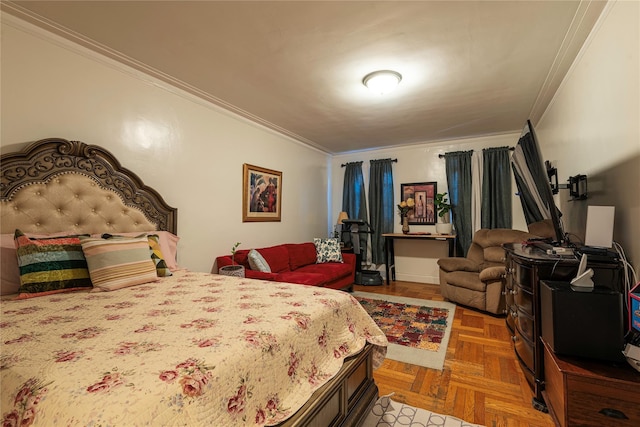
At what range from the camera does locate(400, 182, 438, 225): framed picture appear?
5.03 m

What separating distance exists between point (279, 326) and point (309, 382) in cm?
30

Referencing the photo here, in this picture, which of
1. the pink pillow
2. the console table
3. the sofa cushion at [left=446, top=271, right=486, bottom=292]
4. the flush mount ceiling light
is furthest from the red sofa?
the flush mount ceiling light

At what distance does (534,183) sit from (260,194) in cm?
308

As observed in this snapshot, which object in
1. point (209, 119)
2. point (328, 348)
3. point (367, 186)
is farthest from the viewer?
point (367, 186)

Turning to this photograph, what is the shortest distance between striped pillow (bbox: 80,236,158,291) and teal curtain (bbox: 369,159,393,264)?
413 cm

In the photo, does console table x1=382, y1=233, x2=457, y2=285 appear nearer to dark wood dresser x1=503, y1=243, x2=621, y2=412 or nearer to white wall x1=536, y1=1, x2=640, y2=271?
white wall x1=536, y1=1, x2=640, y2=271

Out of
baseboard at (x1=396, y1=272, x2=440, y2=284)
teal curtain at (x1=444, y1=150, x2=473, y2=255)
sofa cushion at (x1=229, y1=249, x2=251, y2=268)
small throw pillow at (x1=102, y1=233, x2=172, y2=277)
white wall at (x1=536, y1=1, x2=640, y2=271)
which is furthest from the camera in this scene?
baseboard at (x1=396, y1=272, x2=440, y2=284)

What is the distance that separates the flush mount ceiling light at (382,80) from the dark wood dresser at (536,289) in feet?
6.11

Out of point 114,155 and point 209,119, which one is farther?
point 209,119

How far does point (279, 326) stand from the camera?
1212 millimetres

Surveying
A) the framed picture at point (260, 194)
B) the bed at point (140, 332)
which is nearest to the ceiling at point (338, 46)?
the framed picture at point (260, 194)

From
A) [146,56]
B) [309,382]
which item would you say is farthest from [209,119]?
[309,382]

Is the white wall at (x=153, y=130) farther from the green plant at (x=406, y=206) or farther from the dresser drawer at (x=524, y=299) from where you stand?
the dresser drawer at (x=524, y=299)

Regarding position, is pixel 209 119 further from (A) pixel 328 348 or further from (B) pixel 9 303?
(A) pixel 328 348
